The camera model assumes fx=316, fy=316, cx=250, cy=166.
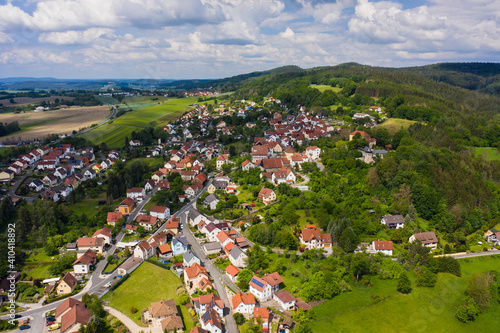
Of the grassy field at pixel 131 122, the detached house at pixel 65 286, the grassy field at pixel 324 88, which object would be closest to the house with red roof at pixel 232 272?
the detached house at pixel 65 286

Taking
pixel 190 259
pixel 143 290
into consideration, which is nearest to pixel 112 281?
pixel 143 290

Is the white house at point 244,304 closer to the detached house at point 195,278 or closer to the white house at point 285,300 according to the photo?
the white house at point 285,300

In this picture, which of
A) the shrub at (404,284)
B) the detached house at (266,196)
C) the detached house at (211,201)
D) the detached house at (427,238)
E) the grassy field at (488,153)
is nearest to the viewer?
the shrub at (404,284)

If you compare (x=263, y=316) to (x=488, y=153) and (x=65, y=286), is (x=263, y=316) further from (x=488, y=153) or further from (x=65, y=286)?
(x=488, y=153)

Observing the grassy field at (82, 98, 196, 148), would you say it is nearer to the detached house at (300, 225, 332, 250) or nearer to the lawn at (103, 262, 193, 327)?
the lawn at (103, 262, 193, 327)

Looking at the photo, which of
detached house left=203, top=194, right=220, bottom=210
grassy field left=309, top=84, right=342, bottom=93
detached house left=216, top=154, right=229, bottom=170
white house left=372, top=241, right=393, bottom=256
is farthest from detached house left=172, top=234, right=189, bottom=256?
grassy field left=309, top=84, right=342, bottom=93
